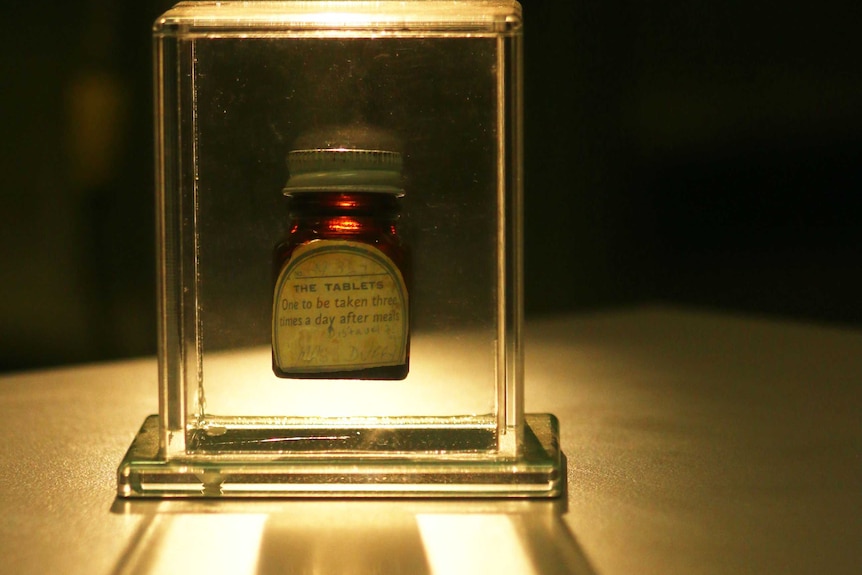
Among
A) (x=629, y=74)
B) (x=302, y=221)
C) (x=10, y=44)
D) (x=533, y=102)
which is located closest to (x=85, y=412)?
(x=302, y=221)

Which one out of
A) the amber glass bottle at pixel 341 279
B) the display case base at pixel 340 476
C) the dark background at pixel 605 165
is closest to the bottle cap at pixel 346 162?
the amber glass bottle at pixel 341 279

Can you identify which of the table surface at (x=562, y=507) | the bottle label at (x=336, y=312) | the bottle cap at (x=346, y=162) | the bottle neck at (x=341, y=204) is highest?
the bottle cap at (x=346, y=162)

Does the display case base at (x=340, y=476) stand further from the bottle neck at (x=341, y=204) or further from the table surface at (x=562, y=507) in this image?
the bottle neck at (x=341, y=204)

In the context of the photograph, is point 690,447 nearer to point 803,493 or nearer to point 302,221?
point 803,493

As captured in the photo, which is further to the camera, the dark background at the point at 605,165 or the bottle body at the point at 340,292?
the dark background at the point at 605,165

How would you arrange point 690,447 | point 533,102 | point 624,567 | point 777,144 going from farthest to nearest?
point 533,102 < point 777,144 < point 690,447 < point 624,567

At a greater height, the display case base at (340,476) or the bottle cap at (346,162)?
the bottle cap at (346,162)

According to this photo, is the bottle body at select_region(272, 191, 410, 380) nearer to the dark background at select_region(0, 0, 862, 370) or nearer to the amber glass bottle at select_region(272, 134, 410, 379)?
the amber glass bottle at select_region(272, 134, 410, 379)
